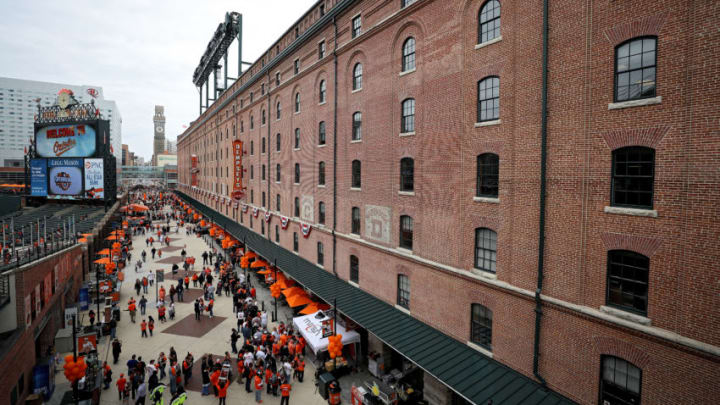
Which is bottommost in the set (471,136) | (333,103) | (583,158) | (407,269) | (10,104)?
(407,269)

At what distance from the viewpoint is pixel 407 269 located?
16.8 metres

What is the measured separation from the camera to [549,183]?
10.9 metres

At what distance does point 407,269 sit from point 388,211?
119 inches

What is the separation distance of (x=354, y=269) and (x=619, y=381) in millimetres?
13886

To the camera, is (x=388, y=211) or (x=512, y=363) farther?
(x=388, y=211)

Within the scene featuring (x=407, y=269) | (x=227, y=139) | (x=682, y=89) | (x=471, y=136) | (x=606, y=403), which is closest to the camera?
(x=682, y=89)

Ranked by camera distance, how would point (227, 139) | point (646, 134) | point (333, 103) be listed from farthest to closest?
point (227, 139) < point (333, 103) < point (646, 134)

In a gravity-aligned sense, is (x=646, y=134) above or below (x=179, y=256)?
above

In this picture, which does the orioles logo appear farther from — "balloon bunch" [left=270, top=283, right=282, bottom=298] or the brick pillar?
the brick pillar

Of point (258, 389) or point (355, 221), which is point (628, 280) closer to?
point (355, 221)

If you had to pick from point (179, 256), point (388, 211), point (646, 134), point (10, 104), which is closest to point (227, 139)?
point (179, 256)

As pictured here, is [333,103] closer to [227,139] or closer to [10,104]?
[227,139]

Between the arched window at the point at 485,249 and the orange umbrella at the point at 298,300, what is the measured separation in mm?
12188

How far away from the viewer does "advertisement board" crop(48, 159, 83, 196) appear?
43.2m
